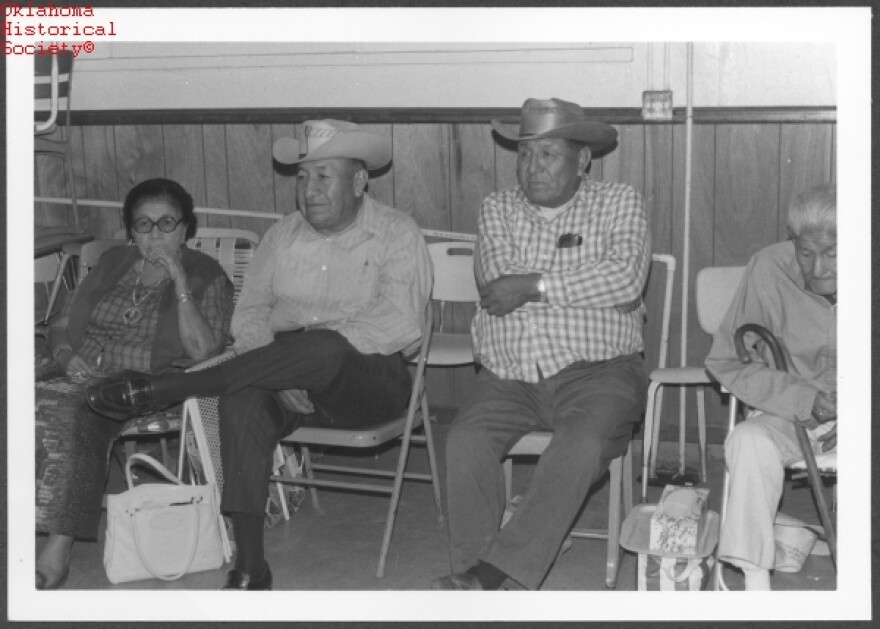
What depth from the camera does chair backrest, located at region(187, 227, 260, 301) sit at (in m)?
4.93

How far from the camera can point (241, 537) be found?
3.94 metres

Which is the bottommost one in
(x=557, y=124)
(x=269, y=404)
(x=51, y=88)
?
(x=269, y=404)

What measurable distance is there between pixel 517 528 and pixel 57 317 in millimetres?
1998

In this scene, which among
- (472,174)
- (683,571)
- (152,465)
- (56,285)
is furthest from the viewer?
(472,174)

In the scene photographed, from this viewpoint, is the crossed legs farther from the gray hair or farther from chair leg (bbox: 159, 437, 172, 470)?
the gray hair

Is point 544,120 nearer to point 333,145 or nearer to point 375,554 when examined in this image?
point 333,145

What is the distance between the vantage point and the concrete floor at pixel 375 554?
13.3 feet

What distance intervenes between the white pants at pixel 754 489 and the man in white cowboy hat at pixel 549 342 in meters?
0.41

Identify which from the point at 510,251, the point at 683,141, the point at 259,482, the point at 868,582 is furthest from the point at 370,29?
the point at 868,582

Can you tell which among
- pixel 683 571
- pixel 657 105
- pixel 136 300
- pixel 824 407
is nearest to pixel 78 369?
pixel 136 300

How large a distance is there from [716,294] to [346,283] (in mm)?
1300

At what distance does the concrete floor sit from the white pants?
47 cm

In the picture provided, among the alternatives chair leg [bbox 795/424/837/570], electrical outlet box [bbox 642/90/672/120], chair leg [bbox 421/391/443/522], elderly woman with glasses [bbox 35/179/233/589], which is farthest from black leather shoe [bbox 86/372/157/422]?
electrical outlet box [bbox 642/90/672/120]

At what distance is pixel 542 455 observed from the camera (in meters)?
3.77
